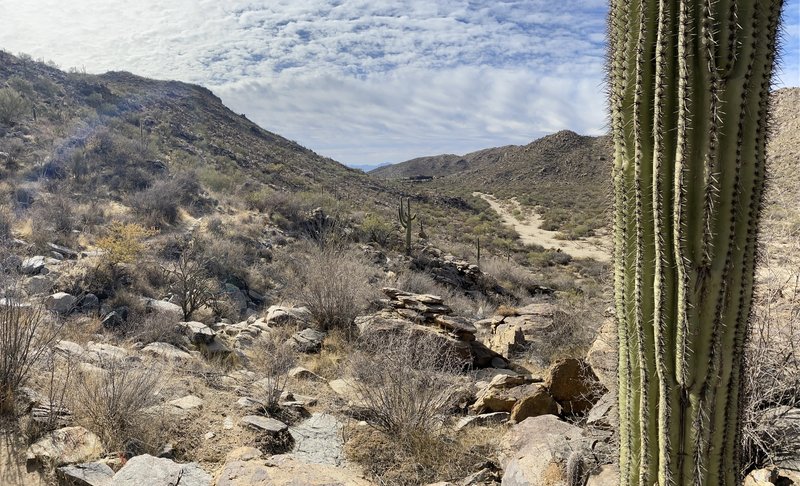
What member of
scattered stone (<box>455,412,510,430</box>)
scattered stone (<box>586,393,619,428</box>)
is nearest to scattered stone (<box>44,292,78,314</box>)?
scattered stone (<box>455,412,510,430</box>)

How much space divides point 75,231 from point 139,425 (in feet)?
32.2

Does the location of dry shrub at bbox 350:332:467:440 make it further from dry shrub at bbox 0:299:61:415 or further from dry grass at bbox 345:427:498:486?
dry shrub at bbox 0:299:61:415

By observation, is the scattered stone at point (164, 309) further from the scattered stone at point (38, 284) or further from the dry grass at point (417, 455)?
the dry grass at point (417, 455)

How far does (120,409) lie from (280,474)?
66.4 inches

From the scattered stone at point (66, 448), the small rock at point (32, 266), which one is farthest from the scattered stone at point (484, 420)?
the small rock at point (32, 266)

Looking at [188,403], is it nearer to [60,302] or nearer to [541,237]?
[60,302]

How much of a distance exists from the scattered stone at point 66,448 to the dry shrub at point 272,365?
1.62 metres

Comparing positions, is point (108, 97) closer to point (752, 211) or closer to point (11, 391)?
point (11, 391)

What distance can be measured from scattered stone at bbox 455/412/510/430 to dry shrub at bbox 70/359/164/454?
9.49ft

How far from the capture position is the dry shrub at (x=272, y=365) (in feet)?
17.7

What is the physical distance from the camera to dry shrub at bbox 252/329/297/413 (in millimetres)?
5410

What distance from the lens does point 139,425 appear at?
4352 mm

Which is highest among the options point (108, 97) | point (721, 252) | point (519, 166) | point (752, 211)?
point (108, 97)

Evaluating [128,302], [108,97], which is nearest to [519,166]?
[108,97]
